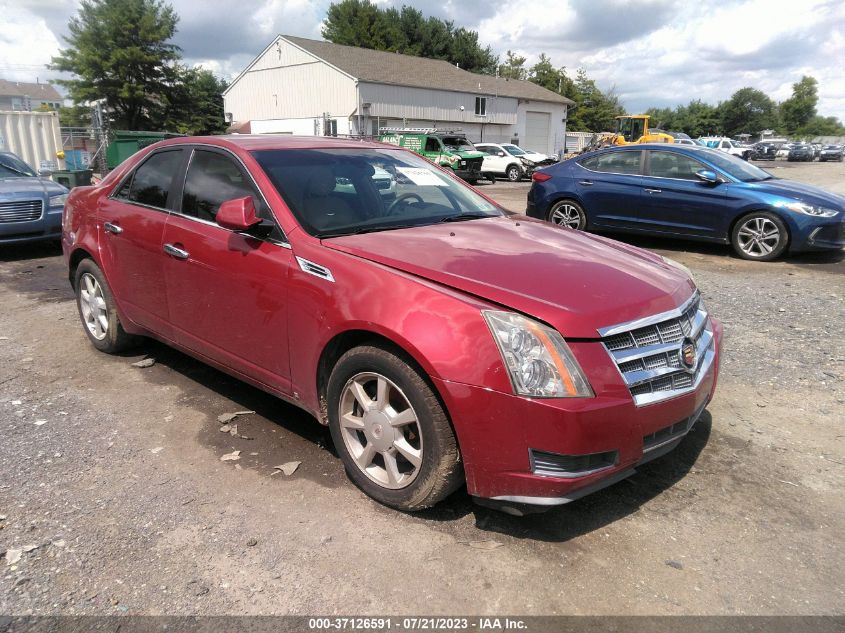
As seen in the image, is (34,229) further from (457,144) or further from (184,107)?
(184,107)

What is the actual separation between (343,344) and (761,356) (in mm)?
3768

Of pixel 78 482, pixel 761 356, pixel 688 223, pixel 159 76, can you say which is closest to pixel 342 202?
pixel 78 482

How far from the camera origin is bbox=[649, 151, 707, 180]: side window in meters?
9.12

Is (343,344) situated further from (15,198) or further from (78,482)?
(15,198)

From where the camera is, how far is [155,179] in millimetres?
4340

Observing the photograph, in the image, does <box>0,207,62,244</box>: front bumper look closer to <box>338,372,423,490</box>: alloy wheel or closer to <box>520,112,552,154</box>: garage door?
<box>338,372,423,490</box>: alloy wheel

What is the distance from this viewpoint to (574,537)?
111 inches

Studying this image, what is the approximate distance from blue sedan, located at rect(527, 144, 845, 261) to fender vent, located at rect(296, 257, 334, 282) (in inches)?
295

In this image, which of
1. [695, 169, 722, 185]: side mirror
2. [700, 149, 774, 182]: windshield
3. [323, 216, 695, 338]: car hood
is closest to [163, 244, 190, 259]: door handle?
[323, 216, 695, 338]: car hood

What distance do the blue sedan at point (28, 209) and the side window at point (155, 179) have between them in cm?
581

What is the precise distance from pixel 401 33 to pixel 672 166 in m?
62.7

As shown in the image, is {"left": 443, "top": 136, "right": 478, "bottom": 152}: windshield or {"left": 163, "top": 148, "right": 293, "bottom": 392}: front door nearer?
{"left": 163, "top": 148, "right": 293, "bottom": 392}: front door

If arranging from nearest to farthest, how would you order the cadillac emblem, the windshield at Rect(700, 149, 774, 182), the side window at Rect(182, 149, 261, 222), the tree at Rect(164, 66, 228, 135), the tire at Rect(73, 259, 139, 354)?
1. the cadillac emblem
2. the side window at Rect(182, 149, 261, 222)
3. the tire at Rect(73, 259, 139, 354)
4. the windshield at Rect(700, 149, 774, 182)
5. the tree at Rect(164, 66, 228, 135)

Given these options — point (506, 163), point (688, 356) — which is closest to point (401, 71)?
point (506, 163)
